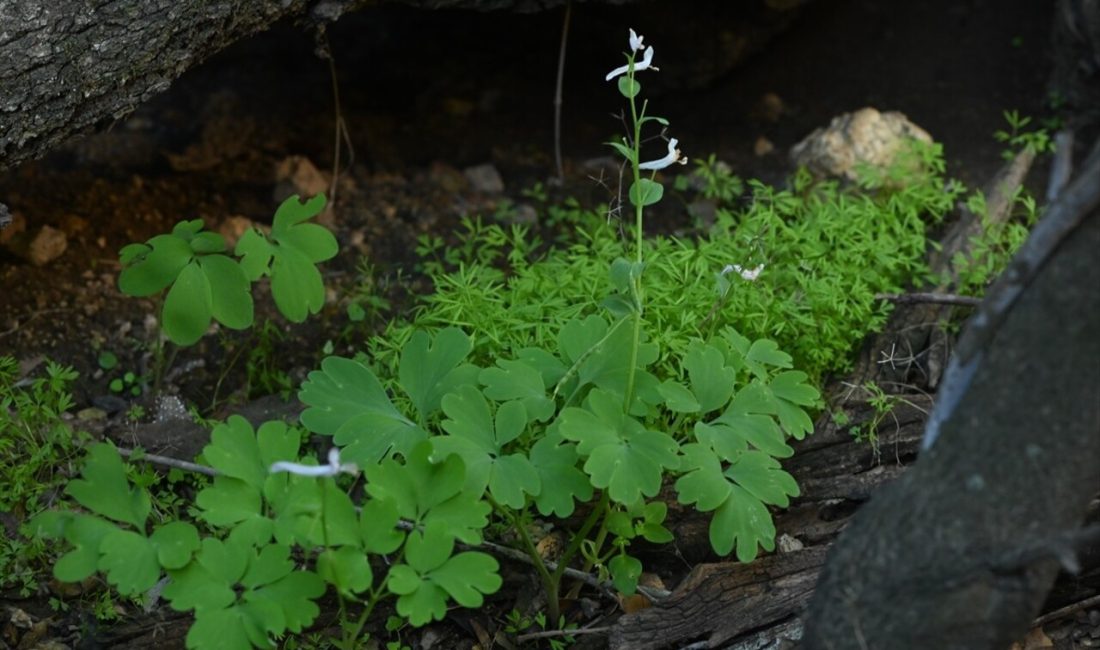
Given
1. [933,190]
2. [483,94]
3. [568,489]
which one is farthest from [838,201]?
[568,489]

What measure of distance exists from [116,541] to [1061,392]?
5.34ft

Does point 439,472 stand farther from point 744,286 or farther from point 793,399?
point 744,286

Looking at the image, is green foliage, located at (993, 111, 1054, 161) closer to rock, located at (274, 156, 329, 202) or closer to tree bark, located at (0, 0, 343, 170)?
rock, located at (274, 156, 329, 202)

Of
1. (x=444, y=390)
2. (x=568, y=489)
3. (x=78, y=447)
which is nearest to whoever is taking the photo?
(x=568, y=489)

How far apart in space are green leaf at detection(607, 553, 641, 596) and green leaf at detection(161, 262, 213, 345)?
1.13 meters

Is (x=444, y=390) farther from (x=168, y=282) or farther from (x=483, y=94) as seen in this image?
(x=483, y=94)

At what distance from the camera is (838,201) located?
368 cm

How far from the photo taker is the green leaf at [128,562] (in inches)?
79.0

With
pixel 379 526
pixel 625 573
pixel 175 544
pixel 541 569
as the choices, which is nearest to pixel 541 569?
pixel 541 569

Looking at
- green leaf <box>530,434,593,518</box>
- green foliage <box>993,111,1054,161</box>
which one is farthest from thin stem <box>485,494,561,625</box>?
green foliage <box>993,111,1054,161</box>

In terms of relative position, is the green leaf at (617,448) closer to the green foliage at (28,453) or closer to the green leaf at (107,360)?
the green foliage at (28,453)

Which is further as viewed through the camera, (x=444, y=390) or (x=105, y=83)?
(x=105, y=83)

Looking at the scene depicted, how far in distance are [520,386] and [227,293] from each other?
0.80 meters

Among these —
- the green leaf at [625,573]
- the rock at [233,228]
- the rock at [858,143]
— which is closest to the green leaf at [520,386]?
the green leaf at [625,573]
